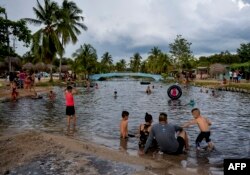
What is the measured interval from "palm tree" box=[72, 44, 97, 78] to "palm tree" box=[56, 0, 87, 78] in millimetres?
25443

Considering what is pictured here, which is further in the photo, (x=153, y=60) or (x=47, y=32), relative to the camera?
(x=153, y=60)

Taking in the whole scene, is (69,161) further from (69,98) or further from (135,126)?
(135,126)

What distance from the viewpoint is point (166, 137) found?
1110 cm

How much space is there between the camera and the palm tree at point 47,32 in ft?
180

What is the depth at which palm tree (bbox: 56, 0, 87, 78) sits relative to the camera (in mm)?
56656

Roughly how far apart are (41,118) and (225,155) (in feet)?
38.6

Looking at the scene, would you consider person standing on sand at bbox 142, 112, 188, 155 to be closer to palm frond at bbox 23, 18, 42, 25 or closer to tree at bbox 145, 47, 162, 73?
palm frond at bbox 23, 18, 42, 25

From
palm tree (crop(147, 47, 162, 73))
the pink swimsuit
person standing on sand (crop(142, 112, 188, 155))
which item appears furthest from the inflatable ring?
palm tree (crop(147, 47, 162, 73))

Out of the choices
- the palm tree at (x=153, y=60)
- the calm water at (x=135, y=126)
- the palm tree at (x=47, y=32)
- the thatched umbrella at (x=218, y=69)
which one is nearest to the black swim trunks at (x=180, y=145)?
the calm water at (x=135, y=126)

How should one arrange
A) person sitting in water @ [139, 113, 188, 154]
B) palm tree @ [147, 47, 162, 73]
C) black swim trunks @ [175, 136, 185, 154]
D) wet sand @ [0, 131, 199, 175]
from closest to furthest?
wet sand @ [0, 131, 199, 175] → person sitting in water @ [139, 113, 188, 154] → black swim trunks @ [175, 136, 185, 154] → palm tree @ [147, 47, 162, 73]

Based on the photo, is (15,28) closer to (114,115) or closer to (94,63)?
(114,115)

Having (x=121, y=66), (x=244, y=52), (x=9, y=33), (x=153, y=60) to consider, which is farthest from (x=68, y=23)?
(x=121, y=66)

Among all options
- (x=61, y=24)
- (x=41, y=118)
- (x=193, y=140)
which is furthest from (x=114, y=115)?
(x=61, y=24)

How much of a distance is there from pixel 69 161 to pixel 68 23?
49.4 meters
